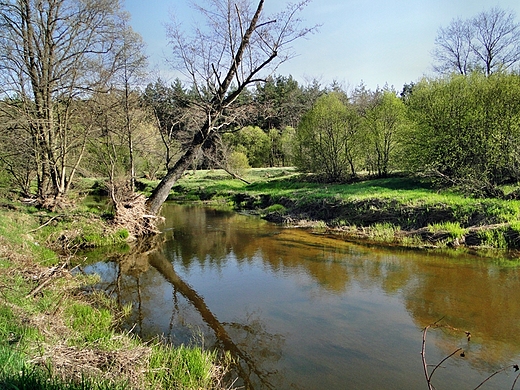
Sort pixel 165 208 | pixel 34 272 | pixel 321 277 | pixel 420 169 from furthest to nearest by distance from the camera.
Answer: pixel 165 208 → pixel 420 169 → pixel 321 277 → pixel 34 272

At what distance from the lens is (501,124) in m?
14.7

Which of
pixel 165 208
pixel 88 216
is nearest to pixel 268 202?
pixel 165 208

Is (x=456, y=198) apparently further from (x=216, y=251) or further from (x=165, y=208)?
(x=165, y=208)

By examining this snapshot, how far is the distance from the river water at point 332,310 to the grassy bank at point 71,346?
25.0 inches

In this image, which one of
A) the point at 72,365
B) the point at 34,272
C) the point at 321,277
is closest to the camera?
the point at 72,365

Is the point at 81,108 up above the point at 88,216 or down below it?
above

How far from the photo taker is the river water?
487 centimetres

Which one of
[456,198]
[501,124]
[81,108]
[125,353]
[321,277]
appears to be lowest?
[321,277]

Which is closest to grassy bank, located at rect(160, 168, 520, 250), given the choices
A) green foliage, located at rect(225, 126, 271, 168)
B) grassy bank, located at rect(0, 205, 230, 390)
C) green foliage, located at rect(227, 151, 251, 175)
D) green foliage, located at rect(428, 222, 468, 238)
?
green foliage, located at rect(428, 222, 468, 238)

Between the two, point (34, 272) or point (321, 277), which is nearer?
point (34, 272)

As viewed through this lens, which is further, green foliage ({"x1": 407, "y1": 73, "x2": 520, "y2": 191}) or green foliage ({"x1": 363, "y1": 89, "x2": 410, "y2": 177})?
green foliage ({"x1": 363, "y1": 89, "x2": 410, "y2": 177})

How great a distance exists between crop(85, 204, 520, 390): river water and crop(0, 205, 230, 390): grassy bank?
0.64m

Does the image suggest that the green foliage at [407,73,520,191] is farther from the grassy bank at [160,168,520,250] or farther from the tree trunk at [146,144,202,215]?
the tree trunk at [146,144,202,215]

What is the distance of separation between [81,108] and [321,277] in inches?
469
